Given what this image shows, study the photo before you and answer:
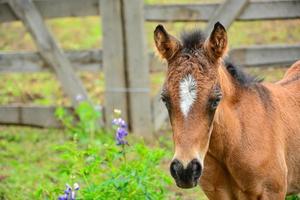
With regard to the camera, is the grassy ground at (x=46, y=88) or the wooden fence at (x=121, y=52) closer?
the grassy ground at (x=46, y=88)

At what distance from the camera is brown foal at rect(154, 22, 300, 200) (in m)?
3.60

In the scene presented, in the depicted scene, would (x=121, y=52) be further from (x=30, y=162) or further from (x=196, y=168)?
(x=196, y=168)

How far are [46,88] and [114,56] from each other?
2.42 metres

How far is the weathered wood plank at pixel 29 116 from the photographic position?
24.1 ft

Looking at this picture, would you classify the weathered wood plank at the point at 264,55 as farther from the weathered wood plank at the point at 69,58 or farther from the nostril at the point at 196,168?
the nostril at the point at 196,168

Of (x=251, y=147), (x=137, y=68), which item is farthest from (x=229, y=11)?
(x=251, y=147)

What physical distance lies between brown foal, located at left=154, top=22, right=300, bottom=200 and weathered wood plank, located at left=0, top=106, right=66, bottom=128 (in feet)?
11.1

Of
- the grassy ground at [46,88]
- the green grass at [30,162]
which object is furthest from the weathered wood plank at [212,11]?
the green grass at [30,162]

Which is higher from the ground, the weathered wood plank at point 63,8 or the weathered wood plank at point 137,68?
the weathered wood plank at point 63,8

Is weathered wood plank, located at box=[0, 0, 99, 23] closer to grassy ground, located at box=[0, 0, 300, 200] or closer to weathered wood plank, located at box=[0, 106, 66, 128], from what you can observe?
weathered wood plank, located at box=[0, 106, 66, 128]

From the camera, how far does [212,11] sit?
6801 millimetres

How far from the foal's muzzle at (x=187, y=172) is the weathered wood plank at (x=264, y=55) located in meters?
3.46

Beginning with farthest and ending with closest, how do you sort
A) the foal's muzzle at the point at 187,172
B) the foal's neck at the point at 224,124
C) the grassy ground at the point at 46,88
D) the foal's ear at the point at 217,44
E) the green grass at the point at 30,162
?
1. the grassy ground at the point at 46,88
2. the green grass at the point at 30,162
3. the foal's neck at the point at 224,124
4. the foal's ear at the point at 217,44
5. the foal's muzzle at the point at 187,172

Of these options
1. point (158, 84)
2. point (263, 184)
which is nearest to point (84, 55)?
point (158, 84)
